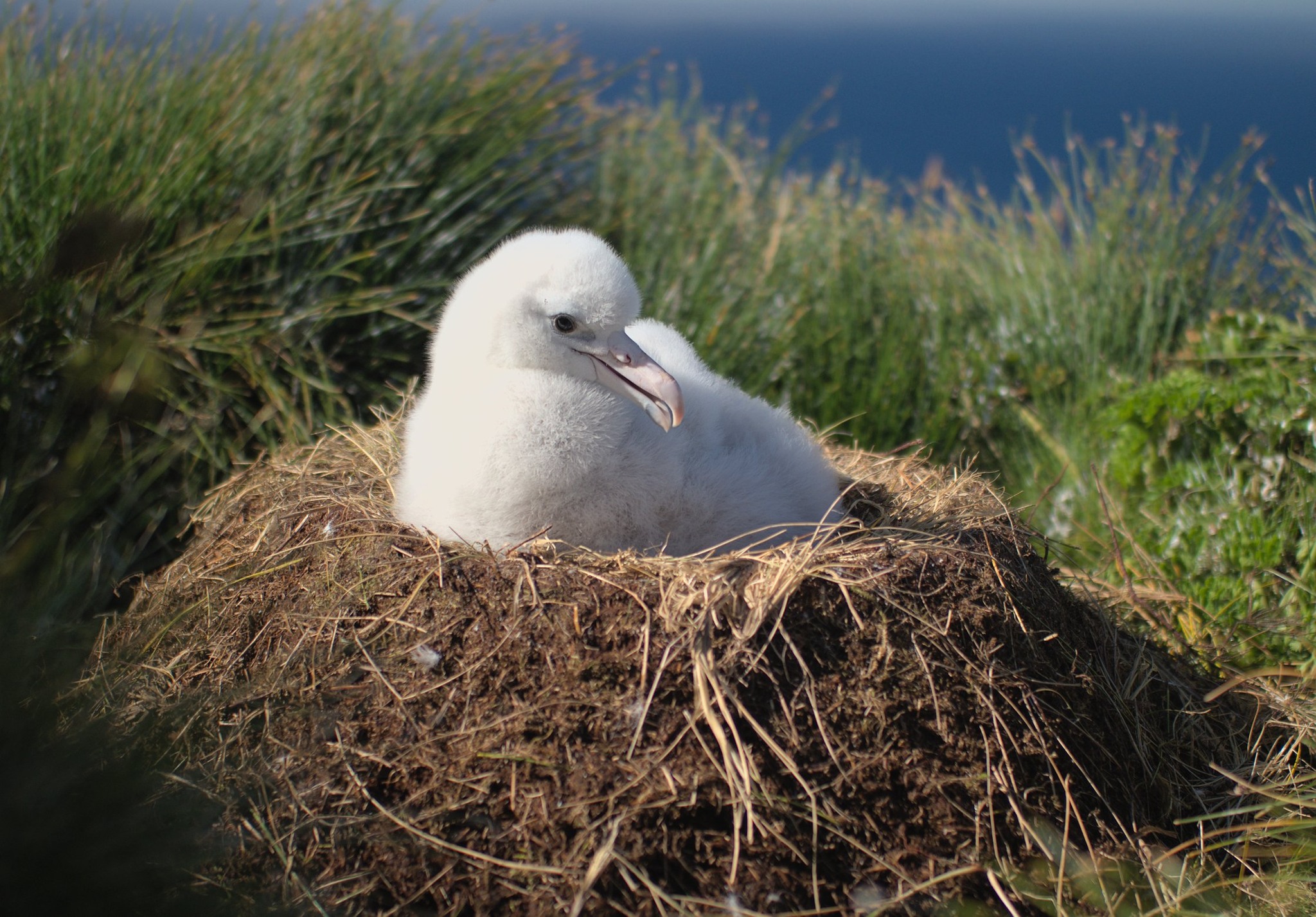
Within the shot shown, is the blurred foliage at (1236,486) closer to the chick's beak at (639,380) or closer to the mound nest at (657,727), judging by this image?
the mound nest at (657,727)

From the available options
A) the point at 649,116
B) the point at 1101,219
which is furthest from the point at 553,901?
the point at 649,116

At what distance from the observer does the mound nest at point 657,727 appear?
228 centimetres

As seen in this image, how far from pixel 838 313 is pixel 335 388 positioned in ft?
9.97

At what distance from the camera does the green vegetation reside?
4141 millimetres

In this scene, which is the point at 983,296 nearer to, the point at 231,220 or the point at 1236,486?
the point at 1236,486

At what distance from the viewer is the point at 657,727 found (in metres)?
2.42

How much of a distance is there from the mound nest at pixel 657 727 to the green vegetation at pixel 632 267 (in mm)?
583

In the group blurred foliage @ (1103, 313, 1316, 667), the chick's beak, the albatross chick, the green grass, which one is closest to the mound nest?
the albatross chick

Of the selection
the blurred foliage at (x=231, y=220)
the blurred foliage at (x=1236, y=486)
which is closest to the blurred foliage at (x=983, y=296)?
the blurred foliage at (x=1236, y=486)

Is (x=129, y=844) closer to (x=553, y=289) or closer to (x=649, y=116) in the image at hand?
(x=553, y=289)

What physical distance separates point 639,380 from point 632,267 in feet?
11.2

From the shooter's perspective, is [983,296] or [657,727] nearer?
[657,727]

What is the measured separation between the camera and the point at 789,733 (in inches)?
95.2

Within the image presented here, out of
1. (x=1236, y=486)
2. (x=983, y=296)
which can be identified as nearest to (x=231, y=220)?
(x=983, y=296)
